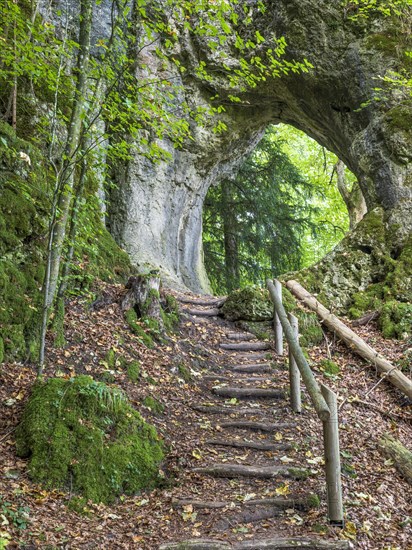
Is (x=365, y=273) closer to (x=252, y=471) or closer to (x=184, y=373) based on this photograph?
(x=184, y=373)

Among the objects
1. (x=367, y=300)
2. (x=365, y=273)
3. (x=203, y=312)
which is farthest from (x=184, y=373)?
(x=365, y=273)

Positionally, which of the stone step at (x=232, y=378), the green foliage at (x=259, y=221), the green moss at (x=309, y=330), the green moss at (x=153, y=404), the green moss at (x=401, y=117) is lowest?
the green moss at (x=153, y=404)

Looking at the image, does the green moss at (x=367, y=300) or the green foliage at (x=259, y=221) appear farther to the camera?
the green foliage at (x=259, y=221)

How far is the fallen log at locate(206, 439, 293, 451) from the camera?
5.21 meters

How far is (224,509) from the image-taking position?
419 cm

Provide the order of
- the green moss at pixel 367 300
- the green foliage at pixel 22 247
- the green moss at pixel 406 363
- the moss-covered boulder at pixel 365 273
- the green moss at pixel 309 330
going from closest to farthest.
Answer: the green foliage at pixel 22 247 → the green moss at pixel 406 363 → the green moss at pixel 309 330 → the green moss at pixel 367 300 → the moss-covered boulder at pixel 365 273

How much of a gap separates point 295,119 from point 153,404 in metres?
12.0

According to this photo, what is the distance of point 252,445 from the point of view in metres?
5.28

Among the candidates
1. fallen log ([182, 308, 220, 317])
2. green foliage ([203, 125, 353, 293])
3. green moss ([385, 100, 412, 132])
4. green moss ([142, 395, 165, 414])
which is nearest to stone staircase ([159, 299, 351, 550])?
green moss ([142, 395, 165, 414])

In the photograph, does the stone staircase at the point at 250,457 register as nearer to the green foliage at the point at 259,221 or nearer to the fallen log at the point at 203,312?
the fallen log at the point at 203,312

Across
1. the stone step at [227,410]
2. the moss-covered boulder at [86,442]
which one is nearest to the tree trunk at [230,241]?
the stone step at [227,410]

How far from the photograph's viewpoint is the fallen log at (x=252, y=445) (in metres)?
5.21

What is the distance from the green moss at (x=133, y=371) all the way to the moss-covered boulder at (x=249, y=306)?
3.38 m

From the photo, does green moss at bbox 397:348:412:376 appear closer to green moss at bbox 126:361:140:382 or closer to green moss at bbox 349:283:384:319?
green moss at bbox 349:283:384:319
